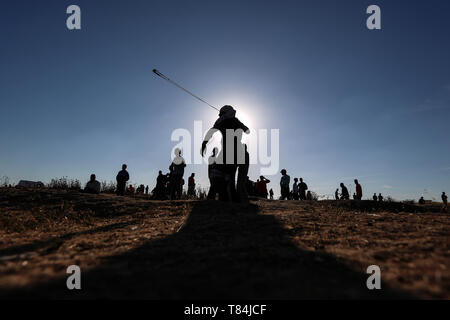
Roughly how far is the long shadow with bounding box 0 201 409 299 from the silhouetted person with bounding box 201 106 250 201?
3466mm

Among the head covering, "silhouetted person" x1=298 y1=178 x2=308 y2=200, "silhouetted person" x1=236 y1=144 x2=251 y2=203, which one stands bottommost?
"silhouetted person" x1=298 y1=178 x2=308 y2=200

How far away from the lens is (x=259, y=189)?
14570 mm

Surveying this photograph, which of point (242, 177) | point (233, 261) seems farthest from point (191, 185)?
point (233, 261)

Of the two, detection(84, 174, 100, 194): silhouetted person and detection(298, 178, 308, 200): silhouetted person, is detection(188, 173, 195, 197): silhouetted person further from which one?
detection(298, 178, 308, 200): silhouetted person

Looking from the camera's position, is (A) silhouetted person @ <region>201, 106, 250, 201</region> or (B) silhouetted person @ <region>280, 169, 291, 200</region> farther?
(B) silhouetted person @ <region>280, 169, 291, 200</region>

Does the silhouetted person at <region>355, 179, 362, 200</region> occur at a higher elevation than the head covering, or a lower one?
lower

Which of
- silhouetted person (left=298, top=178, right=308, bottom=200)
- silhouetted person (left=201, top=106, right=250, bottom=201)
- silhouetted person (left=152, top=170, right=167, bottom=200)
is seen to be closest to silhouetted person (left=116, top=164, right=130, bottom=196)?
silhouetted person (left=152, top=170, right=167, bottom=200)

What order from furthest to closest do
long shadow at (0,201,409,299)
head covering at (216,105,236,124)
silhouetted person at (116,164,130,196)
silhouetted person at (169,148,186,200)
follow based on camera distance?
1. silhouetted person at (116,164,130,196)
2. silhouetted person at (169,148,186,200)
3. head covering at (216,105,236,124)
4. long shadow at (0,201,409,299)

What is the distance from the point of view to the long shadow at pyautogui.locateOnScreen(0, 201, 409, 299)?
1248mm

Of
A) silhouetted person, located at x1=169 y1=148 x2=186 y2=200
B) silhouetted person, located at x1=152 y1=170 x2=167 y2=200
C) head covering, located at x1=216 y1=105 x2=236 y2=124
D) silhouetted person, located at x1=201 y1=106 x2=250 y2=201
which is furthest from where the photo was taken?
silhouetted person, located at x1=152 y1=170 x2=167 y2=200

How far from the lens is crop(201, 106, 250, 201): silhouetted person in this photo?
581cm

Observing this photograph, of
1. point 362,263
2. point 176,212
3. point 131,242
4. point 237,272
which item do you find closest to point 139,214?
point 176,212

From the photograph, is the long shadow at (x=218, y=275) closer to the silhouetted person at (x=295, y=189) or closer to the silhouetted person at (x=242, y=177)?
the silhouetted person at (x=242, y=177)

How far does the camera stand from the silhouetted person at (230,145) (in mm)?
5809
